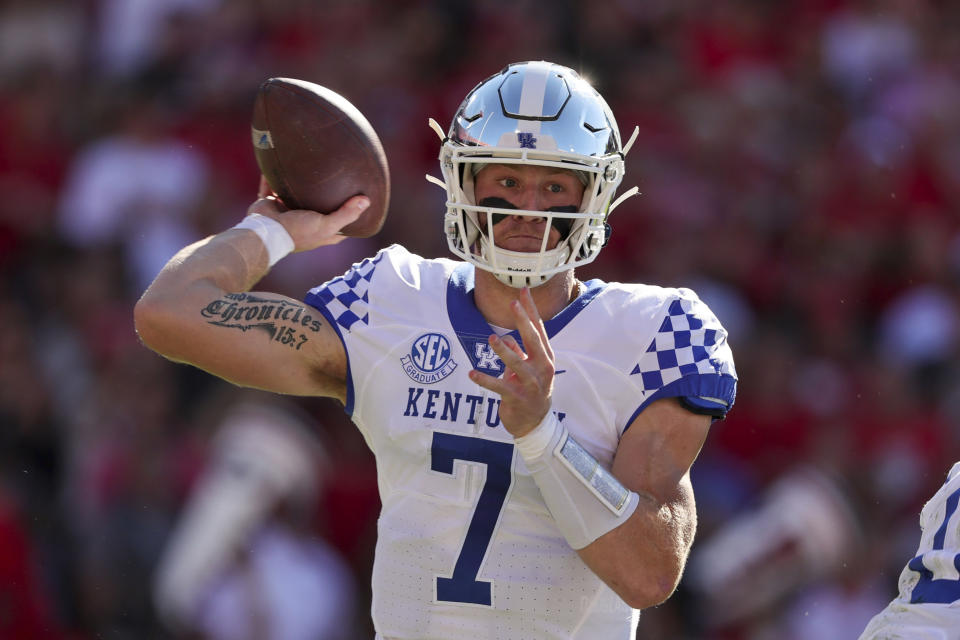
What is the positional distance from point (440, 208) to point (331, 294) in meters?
3.95

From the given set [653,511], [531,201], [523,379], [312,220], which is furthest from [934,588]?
[312,220]


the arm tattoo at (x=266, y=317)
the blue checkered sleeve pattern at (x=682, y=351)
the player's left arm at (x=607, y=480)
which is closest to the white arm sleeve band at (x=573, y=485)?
the player's left arm at (x=607, y=480)

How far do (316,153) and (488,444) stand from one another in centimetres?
91

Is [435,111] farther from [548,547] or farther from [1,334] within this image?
[548,547]

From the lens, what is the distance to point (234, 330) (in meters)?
3.19

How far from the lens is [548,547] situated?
9.89ft

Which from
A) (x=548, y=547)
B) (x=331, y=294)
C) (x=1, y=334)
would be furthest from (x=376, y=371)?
(x=1, y=334)

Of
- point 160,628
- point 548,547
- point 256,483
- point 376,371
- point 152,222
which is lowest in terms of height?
point 160,628

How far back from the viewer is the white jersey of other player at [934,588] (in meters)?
2.58

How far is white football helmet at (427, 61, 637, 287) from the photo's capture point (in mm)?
3137

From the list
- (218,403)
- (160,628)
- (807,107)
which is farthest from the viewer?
(807,107)

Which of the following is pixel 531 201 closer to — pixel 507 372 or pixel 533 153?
pixel 533 153

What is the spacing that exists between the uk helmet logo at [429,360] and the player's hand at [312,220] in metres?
0.44

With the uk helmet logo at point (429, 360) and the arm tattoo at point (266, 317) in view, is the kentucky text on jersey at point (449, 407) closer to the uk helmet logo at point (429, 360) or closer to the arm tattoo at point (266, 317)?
the uk helmet logo at point (429, 360)
